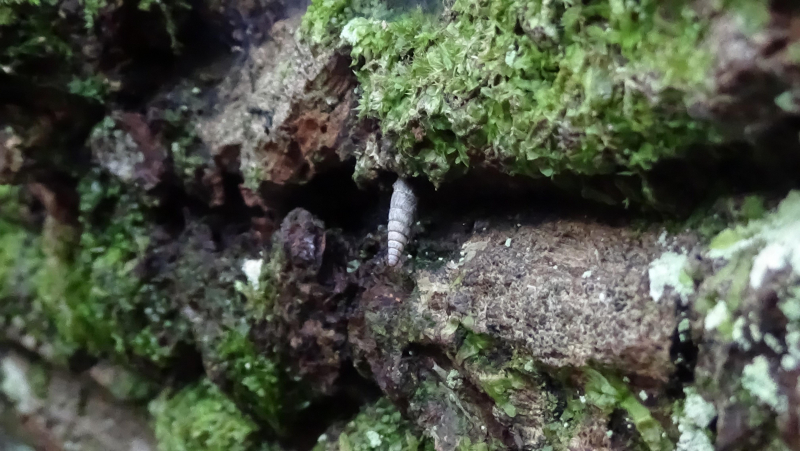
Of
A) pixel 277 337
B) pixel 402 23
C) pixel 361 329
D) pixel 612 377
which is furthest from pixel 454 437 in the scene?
pixel 402 23

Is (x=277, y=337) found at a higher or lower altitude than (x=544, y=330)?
higher

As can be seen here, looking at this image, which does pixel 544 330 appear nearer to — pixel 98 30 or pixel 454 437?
pixel 454 437

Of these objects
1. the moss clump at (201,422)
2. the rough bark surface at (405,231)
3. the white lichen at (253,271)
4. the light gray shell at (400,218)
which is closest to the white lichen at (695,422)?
the rough bark surface at (405,231)

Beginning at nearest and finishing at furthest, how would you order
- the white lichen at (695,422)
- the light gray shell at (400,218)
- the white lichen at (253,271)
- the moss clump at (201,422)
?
the white lichen at (695,422), the light gray shell at (400,218), the white lichen at (253,271), the moss clump at (201,422)

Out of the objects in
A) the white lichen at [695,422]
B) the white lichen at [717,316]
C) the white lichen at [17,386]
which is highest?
the white lichen at [17,386]

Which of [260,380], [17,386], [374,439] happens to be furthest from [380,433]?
[17,386]

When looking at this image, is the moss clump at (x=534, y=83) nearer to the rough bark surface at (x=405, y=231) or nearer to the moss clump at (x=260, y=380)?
the rough bark surface at (x=405, y=231)

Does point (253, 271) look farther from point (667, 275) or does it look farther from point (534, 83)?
point (667, 275)
